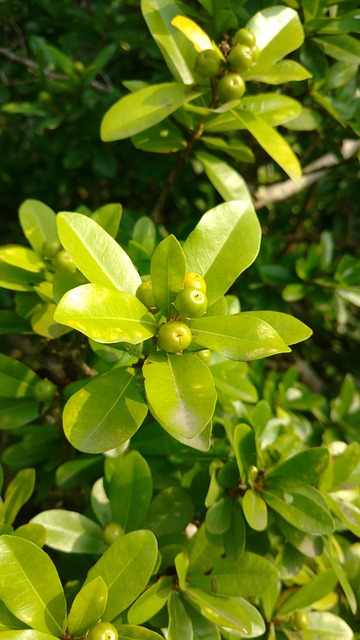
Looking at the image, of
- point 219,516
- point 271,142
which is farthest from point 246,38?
point 219,516

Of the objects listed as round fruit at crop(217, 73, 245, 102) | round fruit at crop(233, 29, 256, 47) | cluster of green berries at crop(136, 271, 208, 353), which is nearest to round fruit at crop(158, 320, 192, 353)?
cluster of green berries at crop(136, 271, 208, 353)

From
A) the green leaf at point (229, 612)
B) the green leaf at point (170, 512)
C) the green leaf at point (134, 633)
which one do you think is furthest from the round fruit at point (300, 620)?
the green leaf at point (134, 633)

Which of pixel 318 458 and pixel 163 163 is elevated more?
pixel 163 163

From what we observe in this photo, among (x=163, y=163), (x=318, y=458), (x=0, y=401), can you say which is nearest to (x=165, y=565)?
(x=318, y=458)

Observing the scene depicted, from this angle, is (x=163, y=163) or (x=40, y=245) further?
(x=163, y=163)

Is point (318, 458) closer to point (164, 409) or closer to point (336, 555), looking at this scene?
point (336, 555)

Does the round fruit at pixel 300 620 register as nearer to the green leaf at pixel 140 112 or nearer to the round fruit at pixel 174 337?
the round fruit at pixel 174 337

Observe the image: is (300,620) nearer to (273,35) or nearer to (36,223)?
(36,223)
